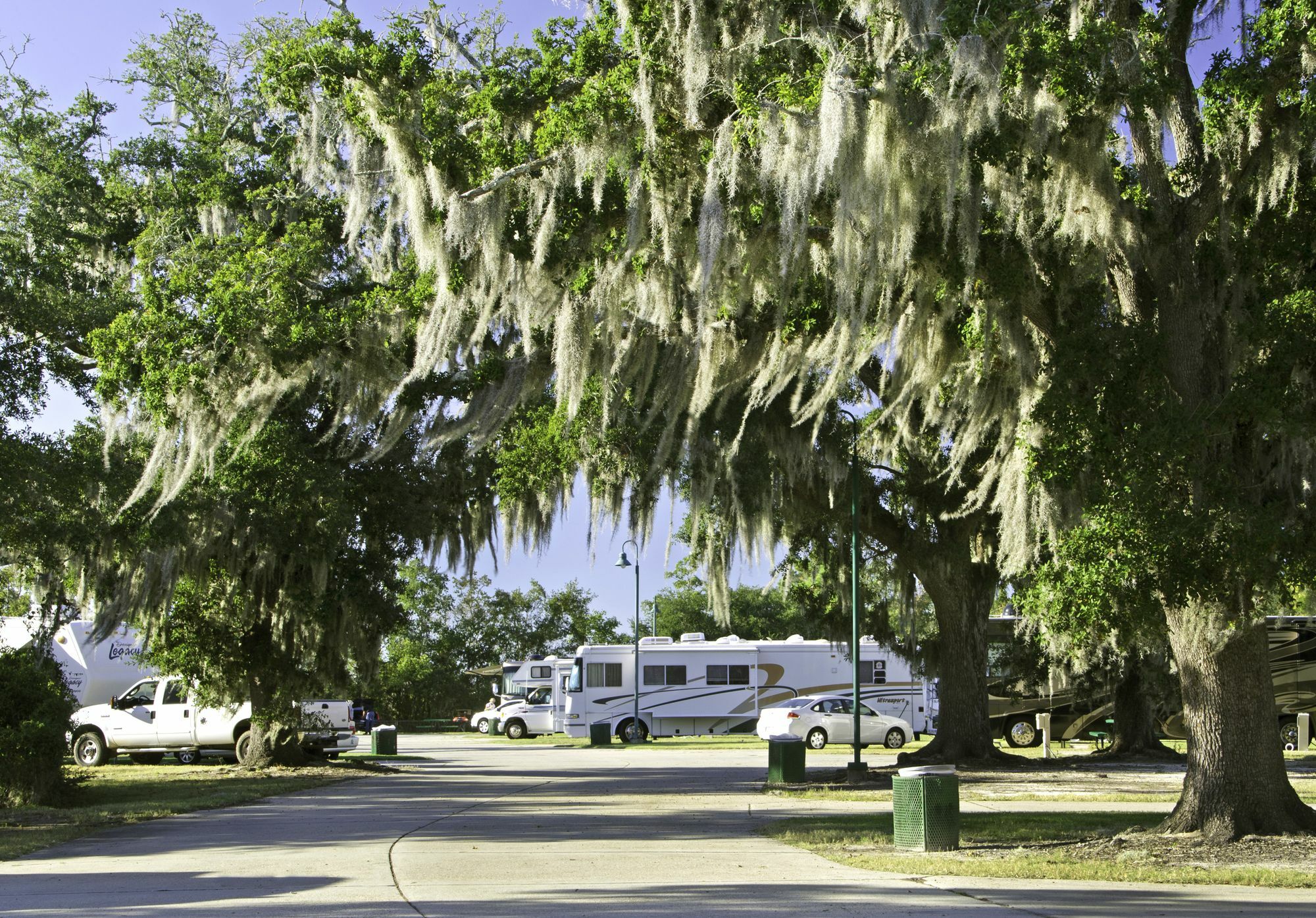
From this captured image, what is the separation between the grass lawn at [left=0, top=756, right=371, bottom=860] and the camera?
39.0 ft

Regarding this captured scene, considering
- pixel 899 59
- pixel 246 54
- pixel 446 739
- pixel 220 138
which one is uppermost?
pixel 246 54

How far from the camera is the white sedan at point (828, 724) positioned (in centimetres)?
2919

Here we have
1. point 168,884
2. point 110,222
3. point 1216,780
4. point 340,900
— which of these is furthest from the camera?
point 110,222

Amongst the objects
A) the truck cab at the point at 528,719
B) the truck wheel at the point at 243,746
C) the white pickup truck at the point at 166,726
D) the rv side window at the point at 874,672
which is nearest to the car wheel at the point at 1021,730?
the rv side window at the point at 874,672

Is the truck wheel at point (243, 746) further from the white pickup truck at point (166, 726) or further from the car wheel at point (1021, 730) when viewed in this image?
the car wheel at point (1021, 730)

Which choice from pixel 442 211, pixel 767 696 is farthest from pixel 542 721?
pixel 442 211

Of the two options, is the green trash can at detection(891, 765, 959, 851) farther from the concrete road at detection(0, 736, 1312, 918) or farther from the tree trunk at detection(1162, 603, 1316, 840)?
the tree trunk at detection(1162, 603, 1316, 840)

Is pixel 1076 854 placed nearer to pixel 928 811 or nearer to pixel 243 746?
pixel 928 811

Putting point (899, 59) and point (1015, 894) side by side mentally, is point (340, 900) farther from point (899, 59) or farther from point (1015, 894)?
point (899, 59)

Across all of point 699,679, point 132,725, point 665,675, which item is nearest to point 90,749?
point 132,725

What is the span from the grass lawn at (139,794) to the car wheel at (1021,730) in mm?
17199

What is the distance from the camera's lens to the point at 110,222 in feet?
60.4

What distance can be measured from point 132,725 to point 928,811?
19548 millimetres

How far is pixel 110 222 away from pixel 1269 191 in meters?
16.2
